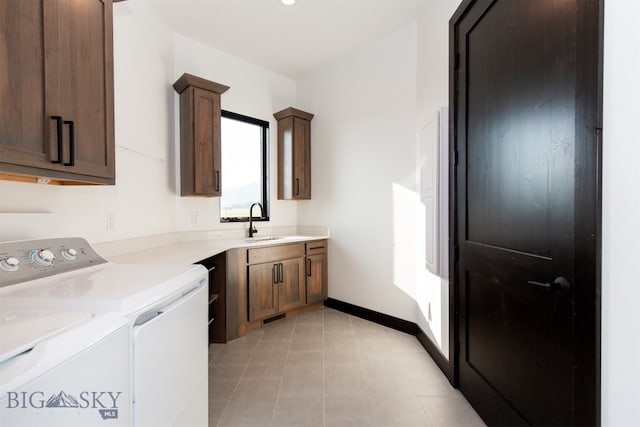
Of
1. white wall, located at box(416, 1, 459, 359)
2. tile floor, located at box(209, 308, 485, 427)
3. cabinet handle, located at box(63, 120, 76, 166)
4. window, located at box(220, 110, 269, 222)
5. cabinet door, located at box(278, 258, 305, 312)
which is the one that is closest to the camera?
cabinet handle, located at box(63, 120, 76, 166)

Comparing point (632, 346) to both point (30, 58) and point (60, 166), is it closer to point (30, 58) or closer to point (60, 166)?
point (60, 166)

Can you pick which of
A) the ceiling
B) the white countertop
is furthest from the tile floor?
the ceiling

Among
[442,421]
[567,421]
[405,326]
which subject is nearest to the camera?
[567,421]

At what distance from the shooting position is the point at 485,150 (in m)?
1.61

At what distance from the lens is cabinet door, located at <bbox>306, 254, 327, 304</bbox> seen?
3311 millimetres

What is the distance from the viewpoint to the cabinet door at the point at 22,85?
38.1 inches

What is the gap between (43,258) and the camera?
118 centimetres

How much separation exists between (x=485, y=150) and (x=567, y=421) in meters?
1.27

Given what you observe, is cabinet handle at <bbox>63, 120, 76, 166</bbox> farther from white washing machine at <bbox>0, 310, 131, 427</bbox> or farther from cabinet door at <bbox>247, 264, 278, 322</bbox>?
cabinet door at <bbox>247, 264, 278, 322</bbox>

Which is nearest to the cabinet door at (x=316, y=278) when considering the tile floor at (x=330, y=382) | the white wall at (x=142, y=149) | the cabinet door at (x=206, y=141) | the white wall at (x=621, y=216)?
the tile floor at (x=330, y=382)

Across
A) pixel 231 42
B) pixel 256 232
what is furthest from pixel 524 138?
pixel 231 42

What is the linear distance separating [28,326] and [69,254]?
2.52 feet

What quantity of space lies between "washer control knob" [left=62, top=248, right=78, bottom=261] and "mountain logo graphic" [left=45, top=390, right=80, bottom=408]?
0.83 meters

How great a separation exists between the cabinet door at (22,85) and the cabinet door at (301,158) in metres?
2.56
